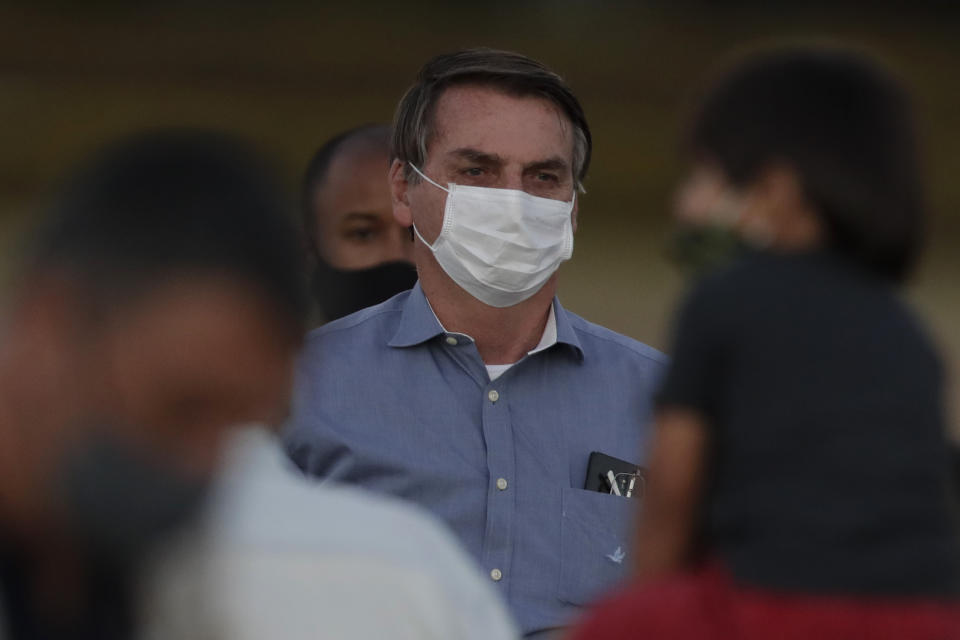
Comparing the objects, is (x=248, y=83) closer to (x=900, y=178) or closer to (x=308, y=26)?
(x=308, y=26)

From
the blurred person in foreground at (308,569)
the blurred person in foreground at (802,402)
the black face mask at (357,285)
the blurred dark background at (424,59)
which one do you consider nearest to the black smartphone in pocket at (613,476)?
the black face mask at (357,285)

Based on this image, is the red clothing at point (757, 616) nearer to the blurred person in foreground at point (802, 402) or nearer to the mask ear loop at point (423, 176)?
the blurred person in foreground at point (802, 402)

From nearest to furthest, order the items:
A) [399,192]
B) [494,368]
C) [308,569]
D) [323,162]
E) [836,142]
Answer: [308,569]
[836,142]
[494,368]
[399,192]
[323,162]

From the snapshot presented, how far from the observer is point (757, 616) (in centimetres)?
148

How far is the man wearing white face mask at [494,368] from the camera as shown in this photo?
9.21 ft

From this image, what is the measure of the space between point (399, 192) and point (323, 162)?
656mm

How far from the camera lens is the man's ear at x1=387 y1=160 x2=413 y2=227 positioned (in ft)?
10.9

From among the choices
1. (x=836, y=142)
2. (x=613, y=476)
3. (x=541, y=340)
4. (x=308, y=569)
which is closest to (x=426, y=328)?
(x=541, y=340)

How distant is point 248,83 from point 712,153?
8299mm

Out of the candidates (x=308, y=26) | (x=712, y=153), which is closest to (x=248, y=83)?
(x=308, y=26)

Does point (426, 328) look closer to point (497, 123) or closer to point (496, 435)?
point (496, 435)

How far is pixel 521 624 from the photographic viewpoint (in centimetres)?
273

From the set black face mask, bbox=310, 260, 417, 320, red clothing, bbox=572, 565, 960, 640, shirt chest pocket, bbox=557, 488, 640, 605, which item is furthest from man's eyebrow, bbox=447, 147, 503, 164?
red clothing, bbox=572, 565, 960, 640

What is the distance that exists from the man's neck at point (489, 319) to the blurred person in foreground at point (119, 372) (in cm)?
190
